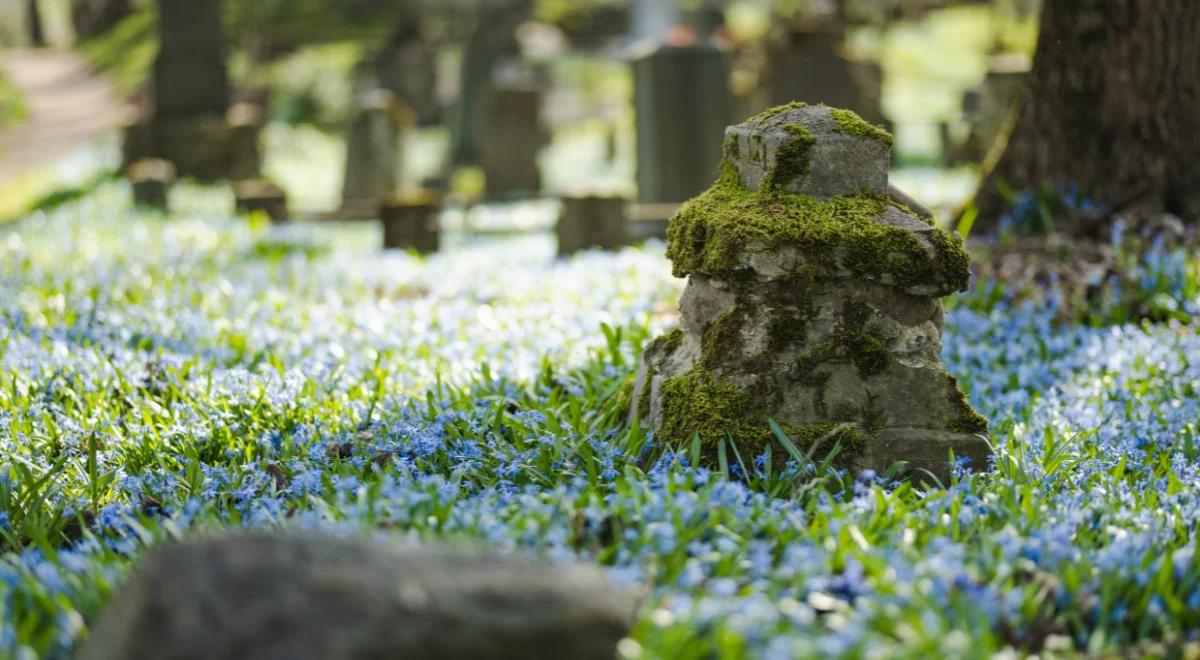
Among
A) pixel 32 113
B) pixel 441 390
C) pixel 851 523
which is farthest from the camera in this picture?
pixel 32 113

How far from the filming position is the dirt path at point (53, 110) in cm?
2316

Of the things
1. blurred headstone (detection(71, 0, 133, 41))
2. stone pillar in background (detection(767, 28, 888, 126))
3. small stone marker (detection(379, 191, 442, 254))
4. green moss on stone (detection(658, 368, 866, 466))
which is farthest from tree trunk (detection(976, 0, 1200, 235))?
blurred headstone (detection(71, 0, 133, 41))

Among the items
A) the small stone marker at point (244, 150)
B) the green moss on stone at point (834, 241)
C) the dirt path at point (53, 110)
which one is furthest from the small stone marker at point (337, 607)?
the dirt path at point (53, 110)

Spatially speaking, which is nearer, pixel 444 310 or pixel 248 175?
pixel 444 310

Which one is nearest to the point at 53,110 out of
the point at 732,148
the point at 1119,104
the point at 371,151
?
the point at 371,151

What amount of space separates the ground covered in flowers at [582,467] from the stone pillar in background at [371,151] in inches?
296

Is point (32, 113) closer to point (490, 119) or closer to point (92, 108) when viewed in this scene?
point (92, 108)

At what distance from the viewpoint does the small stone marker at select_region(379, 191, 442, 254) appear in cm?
1016

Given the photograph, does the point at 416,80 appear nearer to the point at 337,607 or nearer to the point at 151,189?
the point at 151,189

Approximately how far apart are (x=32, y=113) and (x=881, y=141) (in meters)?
30.4

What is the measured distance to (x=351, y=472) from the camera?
12.2ft

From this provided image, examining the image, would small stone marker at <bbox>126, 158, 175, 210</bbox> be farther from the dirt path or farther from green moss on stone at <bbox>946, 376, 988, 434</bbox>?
green moss on stone at <bbox>946, 376, 988, 434</bbox>

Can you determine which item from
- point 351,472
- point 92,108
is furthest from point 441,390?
point 92,108

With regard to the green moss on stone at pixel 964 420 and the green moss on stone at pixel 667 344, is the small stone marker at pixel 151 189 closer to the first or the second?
the green moss on stone at pixel 667 344
